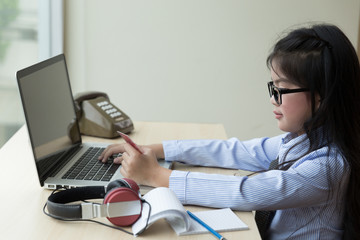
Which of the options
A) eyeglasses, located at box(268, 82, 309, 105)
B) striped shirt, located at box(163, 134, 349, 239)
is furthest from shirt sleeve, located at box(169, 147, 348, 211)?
eyeglasses, located at box(268, 82, 309, 105)

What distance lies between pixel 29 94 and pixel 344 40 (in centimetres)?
79

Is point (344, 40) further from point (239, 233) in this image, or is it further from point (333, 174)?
point (239, 233)

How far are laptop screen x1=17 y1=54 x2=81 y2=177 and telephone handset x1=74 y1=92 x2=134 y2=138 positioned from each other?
0.16m

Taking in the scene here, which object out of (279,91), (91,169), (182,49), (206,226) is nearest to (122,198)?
(206,226)

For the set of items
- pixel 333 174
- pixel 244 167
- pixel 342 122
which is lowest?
pixel 244 167

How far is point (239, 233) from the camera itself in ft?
3.62

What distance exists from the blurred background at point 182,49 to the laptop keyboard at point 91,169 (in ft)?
4.31

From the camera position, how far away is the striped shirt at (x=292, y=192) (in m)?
1.21

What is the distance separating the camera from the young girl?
121cm

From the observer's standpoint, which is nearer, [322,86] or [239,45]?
[322,86]

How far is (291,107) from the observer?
129 centimetres

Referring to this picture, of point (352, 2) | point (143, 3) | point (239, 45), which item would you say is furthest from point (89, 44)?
point (352, 2)

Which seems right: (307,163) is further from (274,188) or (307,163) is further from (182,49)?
(182,49)

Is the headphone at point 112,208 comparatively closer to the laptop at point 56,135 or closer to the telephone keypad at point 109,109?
the laptop at point 56,135
